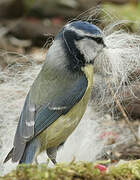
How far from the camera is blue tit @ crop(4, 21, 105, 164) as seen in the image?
237cm

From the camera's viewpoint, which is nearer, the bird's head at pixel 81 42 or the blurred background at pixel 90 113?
the bird's head at pixel 81 42

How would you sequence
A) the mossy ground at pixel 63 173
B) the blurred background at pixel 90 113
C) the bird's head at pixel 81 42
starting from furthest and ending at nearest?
the blurred background at pixel 90 113
the bird's head at pixel 81 42
the mossy ground at pixel 63 173

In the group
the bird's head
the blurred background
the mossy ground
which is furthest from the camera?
the blurred background

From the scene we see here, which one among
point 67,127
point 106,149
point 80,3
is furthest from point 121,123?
point 80,3

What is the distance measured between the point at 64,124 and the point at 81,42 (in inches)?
15.7

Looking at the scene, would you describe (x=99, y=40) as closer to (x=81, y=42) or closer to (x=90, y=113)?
(x=81, y=42)

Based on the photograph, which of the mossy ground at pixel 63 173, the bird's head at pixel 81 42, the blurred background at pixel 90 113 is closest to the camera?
the mossy ground at pixel 63 173

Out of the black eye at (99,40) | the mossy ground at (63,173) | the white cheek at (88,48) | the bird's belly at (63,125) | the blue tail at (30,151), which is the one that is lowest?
the blue tail at (30,151)

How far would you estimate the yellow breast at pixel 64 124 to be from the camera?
2.43 meters

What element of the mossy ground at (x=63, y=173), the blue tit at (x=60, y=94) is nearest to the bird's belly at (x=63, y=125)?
the blue tit at (x=60, y=94)

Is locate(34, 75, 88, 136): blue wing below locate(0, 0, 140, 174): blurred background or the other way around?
the other way around

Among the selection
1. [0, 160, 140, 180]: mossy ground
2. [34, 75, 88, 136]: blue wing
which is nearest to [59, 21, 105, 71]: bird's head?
[34, 75, 88, 136]: blue wing

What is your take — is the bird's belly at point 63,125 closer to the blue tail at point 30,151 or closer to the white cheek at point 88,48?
the blue tail at point 30,151

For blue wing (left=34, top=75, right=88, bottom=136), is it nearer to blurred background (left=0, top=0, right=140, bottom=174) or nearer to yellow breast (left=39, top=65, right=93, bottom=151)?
yellow breast (left=39, top=65, right=93, bottom=151)
